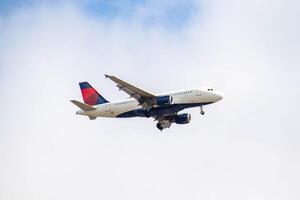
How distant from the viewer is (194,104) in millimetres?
102625

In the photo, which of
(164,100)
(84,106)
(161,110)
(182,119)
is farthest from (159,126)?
(84,106)

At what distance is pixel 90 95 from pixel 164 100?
18.3 meters

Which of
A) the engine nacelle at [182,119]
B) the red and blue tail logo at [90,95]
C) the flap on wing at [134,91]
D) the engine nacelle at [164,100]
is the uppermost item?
the red and blue tail logo at [90,95]

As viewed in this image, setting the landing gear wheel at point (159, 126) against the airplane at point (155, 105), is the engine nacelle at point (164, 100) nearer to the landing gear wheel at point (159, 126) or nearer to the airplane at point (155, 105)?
the airplane at point (155, 105)

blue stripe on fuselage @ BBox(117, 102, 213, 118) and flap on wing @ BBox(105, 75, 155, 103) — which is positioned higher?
flap on wing @ BBox(105, 75, 155, 103)

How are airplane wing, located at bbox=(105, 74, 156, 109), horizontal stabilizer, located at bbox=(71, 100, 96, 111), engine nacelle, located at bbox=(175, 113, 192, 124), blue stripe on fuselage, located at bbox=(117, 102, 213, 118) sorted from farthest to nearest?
engine nacelle, located at bbox=(175, 113, 192, 124) → horizontal stabilizer, located at bbox=(71, 100, 96, 111) → blue stripe on fuselage, located at bbox=(117, 102, 213, 118) → airplane wing, located at bbox=(105, 74, 156, 109)

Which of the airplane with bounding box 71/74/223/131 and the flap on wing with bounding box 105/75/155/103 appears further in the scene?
the airplane with bounding box 71/74/223/131

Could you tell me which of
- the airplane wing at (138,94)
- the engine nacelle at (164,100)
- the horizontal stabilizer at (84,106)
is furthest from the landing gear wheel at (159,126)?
the horizontal stabilizer at (84,106)

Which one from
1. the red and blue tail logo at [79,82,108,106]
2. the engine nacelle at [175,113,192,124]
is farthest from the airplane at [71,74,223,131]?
the red and blue tail logo at [79,82,108,106]

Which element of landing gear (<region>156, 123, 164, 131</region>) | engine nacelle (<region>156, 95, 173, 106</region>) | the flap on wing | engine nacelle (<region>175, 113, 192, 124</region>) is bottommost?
landing gear (<region>156, 123, 164, 131</region>)

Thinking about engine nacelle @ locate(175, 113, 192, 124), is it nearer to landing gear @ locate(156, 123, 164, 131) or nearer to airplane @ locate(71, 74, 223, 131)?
airplane @ locate(71, 74, 223, 131)

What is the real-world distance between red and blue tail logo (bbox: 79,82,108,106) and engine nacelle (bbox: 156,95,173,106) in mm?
13236

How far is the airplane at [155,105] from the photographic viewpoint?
102438 mm

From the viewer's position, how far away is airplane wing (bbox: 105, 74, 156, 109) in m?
102
